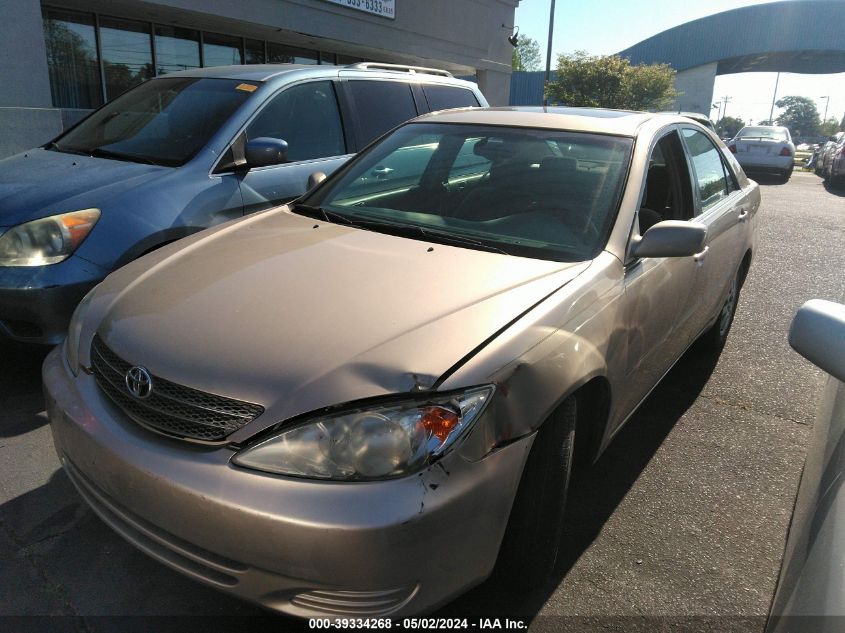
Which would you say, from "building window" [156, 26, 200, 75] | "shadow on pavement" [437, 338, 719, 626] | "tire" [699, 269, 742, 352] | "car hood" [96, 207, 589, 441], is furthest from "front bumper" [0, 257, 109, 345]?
"building window" [156, 26, 200, 75]

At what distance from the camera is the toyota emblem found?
1929mm

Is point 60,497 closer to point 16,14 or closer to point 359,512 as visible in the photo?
point 359,512

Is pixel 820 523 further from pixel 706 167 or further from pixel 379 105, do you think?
pixel 379 105

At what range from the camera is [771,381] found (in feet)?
13.9

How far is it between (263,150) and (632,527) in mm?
2952

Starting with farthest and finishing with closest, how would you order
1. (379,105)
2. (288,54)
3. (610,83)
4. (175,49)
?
(610,83), (288,54), (175,49), (379,105)

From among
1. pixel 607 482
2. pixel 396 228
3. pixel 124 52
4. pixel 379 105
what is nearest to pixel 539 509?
pixel 607 482

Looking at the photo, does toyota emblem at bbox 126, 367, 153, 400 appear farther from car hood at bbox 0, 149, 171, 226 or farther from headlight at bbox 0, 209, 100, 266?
car hood at bbox 0, 149, 171, 226

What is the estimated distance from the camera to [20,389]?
3.57 meters

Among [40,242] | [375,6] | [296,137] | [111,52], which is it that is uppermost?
[375,6]

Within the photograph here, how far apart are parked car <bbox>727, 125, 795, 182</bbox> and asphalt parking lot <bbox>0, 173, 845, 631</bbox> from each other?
16.6 meters

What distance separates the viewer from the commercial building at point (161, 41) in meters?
9.05

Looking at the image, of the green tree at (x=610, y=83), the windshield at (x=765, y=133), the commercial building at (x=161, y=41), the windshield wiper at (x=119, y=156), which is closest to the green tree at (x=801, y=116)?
the green tree at (x=610, y=83)

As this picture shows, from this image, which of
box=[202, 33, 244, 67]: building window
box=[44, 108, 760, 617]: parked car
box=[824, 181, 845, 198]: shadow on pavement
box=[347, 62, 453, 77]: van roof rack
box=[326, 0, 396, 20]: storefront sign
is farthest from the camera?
box=[824, 181, 845, 198]: shadow on pavement
